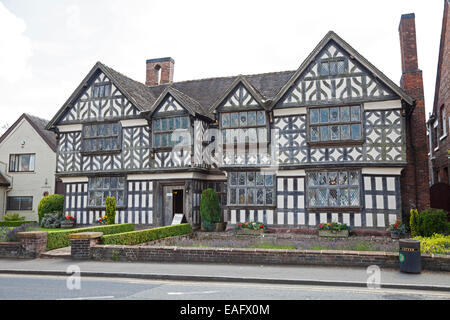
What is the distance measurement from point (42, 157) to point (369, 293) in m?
26.4

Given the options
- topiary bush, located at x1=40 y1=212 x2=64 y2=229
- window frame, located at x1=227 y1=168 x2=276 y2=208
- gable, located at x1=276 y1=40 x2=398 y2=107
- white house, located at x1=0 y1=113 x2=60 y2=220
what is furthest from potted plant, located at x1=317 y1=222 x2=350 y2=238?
white house, located at x1=0 y1=113 x2=60 y2=220

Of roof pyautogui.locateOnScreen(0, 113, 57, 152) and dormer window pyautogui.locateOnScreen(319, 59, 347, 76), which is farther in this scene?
A: roof pyautogui.locateOnScreen(0, 113, 57, 152)

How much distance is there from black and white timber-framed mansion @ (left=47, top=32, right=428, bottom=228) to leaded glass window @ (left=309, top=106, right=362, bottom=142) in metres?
0.04

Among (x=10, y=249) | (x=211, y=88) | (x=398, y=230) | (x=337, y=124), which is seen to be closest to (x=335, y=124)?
(x=337, y=124)

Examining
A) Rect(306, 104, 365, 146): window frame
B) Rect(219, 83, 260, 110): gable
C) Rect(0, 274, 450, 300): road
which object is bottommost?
Rect(0, 274, 450, 300): road

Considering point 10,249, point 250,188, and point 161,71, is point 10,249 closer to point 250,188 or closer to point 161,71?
point 250,188

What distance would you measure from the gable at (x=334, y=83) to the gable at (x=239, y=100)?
4.57 ft

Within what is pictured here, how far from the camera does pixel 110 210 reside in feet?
62.2

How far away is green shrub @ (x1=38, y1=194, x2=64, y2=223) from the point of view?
22.0 meters

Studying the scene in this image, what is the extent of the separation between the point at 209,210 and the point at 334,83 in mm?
8362

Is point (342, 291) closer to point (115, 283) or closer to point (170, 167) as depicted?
point (115, 283)

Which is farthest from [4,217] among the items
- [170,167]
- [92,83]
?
[170,167]

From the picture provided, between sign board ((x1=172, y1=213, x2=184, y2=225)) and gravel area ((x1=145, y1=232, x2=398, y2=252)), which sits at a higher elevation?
sign board ((x1=172, y1=213, x2=184, y2=225))

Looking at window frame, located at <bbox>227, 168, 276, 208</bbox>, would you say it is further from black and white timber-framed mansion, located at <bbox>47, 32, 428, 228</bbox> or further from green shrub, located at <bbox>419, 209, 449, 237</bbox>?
green shrub, located at <bbox>419, 209, 449, 237</bbox>
